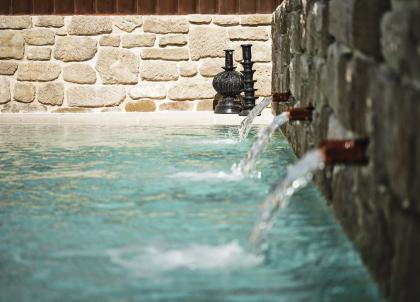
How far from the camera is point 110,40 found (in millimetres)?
7984

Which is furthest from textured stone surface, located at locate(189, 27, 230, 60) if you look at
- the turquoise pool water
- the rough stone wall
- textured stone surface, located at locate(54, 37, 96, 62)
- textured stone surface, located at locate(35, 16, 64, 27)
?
the turquoise pool water

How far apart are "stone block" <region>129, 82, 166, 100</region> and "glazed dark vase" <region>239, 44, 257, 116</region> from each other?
99cm

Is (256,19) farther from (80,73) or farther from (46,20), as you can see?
(46,20)

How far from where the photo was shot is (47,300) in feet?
5.79

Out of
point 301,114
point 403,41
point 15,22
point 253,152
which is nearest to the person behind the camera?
point 403,41

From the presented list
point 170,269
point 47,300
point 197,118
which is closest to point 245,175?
point 170,269

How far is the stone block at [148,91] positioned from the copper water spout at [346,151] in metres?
6.00

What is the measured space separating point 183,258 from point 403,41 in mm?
913

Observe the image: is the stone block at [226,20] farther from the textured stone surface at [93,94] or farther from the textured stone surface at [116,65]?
the textured stone surface at [93,94]

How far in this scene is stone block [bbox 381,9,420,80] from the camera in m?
1.45

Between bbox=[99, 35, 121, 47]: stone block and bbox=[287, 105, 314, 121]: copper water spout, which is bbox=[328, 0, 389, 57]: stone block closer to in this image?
bbox=[287, 105, 314, 121]: copper water spout

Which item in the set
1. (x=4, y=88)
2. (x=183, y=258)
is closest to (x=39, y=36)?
(x=4, y=88)

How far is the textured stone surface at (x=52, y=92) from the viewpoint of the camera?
316 inches

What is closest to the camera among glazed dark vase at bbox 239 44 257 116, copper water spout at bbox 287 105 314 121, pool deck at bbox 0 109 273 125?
copper water spout at bbox 287 105 314 121
